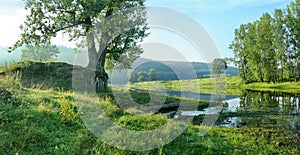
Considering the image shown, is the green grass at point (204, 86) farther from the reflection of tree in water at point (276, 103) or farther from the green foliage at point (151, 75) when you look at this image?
the reflection of tree in water at point (276, 103)

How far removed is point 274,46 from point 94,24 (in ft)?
→ 202

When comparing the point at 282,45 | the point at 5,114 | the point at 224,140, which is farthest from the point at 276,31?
the point at 5,114

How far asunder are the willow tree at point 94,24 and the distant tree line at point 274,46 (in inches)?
2133

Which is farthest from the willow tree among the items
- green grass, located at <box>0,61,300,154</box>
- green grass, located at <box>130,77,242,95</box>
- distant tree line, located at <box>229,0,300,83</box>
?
distant tree line, located at <box>229,0,300,83</box>

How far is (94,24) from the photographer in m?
29.5

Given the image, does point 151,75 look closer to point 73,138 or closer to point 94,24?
point 94,24

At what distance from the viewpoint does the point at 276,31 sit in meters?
71.9

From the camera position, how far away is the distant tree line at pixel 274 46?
231 feet

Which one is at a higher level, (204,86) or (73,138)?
(73,138)

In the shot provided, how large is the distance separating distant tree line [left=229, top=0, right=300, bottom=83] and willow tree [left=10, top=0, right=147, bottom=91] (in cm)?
5418

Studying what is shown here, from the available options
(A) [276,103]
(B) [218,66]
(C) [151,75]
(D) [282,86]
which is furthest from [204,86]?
(A) [276,103]

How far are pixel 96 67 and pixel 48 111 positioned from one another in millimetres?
19817

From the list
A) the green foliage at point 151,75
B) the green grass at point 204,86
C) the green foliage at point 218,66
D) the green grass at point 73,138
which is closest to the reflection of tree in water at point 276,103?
the green grass at point 73,138

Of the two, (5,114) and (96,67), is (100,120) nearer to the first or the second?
(5,114)
